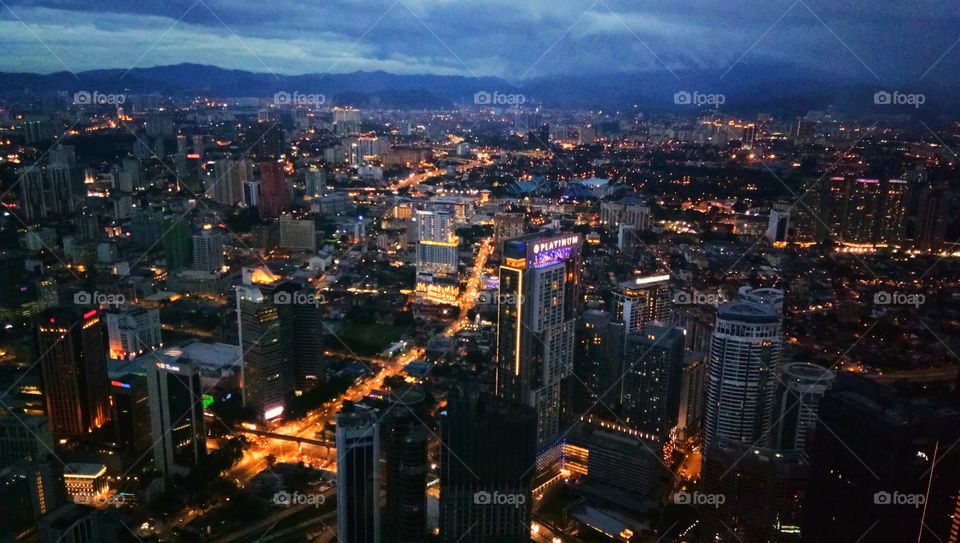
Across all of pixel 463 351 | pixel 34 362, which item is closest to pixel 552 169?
pixel 463 351

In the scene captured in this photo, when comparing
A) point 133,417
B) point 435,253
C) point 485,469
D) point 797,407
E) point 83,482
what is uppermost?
point 435,253

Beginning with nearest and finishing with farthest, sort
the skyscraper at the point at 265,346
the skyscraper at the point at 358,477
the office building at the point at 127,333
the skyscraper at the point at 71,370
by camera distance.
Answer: the skyscraper at the point at 358,477, the skyscraper at the point at 71,370, the skyscraper at the point at 265,346, the office building at the point at 127,333

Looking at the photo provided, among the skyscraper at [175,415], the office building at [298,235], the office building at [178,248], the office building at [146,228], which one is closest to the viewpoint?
the skyscraper at [175,415]

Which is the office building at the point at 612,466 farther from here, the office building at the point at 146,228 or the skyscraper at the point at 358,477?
the office building at the point at 146,228

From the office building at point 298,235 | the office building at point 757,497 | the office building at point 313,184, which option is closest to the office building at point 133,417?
the office building at point 757,497

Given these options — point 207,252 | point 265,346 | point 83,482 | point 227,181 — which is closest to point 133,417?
point 83,482

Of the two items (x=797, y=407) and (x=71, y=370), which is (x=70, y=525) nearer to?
(x=71, y=370)
